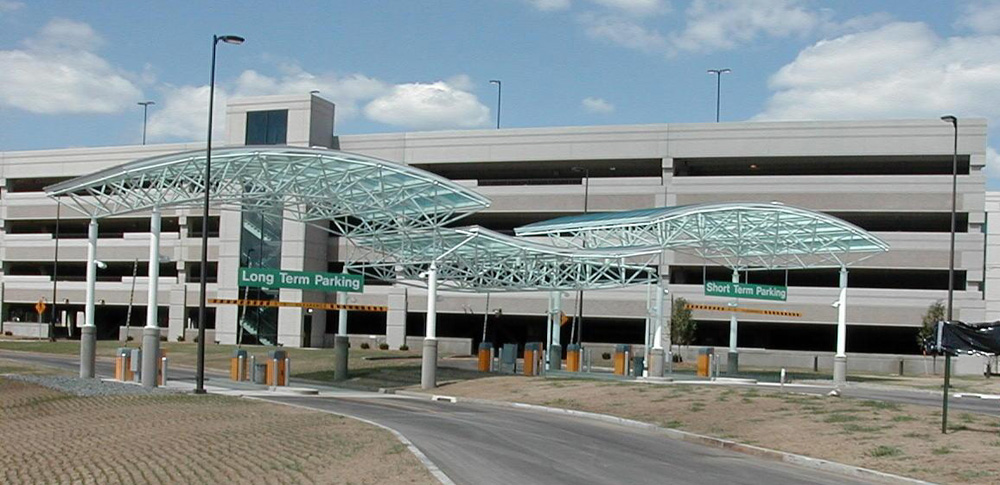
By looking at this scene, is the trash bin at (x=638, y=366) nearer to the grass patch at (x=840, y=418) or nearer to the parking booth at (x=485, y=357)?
the parking booth at (x=485, y=357)

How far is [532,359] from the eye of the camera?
4731 cm

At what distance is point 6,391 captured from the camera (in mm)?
32250

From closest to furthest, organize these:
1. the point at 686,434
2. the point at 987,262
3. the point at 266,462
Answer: the point at 266,462 < the point at 686,434 < the point at 987,262

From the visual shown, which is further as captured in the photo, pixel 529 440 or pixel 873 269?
pixel 873 269

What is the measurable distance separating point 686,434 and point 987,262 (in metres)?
69.2

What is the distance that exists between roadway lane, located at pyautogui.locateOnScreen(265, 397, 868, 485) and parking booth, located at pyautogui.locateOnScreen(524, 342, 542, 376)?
17.8 meters

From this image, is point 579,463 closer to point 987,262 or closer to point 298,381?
point 298,381

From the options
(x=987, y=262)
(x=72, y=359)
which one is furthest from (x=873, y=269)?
(x=72, y=359)

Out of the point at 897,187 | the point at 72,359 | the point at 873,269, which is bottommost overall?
the point at 72,359

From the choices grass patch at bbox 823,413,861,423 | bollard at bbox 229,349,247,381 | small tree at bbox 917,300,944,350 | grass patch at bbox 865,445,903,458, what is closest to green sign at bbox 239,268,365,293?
bollard at bbox 229,349,247,381

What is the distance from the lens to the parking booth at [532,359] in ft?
155

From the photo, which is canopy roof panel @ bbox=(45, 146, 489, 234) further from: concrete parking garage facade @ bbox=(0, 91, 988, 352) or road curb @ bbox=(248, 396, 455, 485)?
concrete parking garage facade @ bbox=(0, 91, 988, 352)

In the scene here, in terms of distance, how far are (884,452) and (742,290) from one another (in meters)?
28.6

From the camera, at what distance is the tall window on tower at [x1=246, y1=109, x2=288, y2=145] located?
240 ft
